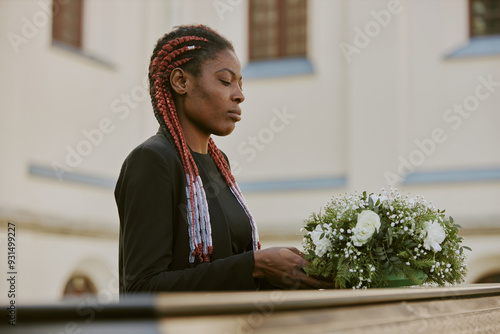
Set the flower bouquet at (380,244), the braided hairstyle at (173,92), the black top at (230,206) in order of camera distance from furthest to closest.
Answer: the black top at (230,206), the braided hairstyle at (173,92), the flower bouquet at (380,244)

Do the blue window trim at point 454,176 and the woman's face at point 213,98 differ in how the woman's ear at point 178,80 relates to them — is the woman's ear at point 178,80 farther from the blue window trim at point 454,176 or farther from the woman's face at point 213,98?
the blue window trim at point 454,176

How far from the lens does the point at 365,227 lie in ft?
6.74

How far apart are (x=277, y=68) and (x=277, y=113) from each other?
766 mm

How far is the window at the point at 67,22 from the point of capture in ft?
37.3

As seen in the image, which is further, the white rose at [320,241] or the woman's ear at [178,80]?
the woman's ear at [178,80]

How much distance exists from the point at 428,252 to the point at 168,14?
1137 cm

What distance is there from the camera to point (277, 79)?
12359 millimetres

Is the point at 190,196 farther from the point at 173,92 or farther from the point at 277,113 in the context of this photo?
the point at 277,113

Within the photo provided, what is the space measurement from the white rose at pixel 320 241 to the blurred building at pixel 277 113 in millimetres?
8439

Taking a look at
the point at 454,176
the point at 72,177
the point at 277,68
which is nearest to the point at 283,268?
the point at 72,177

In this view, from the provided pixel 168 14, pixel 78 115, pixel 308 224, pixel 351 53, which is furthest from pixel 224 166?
pixel 168 14

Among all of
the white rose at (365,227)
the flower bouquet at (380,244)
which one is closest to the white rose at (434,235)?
the flower bouquet at (380,244)

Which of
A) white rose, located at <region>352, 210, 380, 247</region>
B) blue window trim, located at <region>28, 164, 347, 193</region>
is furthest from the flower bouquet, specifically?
blue window trim, located at <region>28, 164, 347, 193</region>

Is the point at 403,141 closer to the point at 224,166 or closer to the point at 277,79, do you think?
the point at 277,79
